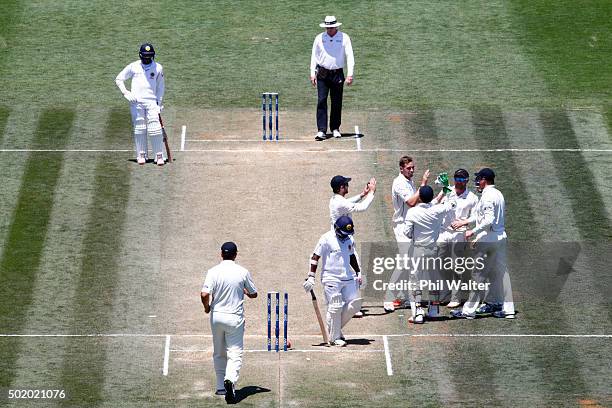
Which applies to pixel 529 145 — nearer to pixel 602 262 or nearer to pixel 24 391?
pixel 602 262

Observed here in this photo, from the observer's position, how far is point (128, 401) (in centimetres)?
2573

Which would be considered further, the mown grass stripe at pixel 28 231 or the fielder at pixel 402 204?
the fielder at pixel 402 204

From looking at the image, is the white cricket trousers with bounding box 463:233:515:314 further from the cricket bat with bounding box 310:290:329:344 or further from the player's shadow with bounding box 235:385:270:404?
the player's shadow with bounding box 235:385:270:404

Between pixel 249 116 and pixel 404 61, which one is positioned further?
pixel 404 61

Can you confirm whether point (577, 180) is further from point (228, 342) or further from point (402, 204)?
point (228, 342)

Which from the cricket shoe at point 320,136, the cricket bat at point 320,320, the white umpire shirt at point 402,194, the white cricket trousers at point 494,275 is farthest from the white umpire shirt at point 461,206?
the cricket shoe at point 320,136

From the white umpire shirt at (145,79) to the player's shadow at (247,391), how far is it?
398 inches

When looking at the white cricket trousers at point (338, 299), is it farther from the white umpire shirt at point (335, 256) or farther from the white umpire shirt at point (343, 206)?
the white umpire shirt at point (343, 206)

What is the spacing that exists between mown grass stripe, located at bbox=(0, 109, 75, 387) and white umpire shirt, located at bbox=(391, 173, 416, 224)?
270 inches

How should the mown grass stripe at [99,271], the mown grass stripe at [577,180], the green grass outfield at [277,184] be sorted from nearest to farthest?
the mown grass stripe at [99,271], the green grass outfield at [277,184], the mown grass stripe at [577,180]

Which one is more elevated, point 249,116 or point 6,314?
point 249,116

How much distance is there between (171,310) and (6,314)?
9.60ft

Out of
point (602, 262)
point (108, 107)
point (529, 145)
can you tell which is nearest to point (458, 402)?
point (602, 262)

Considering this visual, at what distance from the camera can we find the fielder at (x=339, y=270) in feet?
89.0
